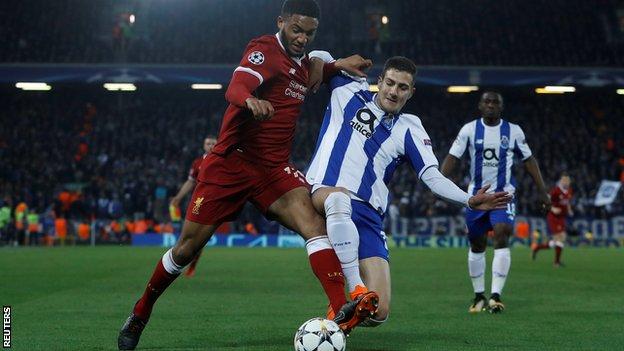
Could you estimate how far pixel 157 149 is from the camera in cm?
3406

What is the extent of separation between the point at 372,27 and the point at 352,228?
106 feet

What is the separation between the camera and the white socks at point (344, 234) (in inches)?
241

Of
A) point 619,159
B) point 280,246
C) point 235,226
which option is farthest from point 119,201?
point 619,159

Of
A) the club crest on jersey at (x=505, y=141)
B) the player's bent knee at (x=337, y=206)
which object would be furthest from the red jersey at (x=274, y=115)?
the club crest on jersey at (x=505, y=141)

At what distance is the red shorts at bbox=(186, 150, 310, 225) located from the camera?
6.29 m

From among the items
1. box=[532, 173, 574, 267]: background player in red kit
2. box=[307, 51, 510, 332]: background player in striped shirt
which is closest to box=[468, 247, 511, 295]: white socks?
box=[307, 51, 510, 332]: background player in striped shirt

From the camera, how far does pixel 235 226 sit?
2945 cm

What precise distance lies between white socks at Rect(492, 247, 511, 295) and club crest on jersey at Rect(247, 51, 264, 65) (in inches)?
166

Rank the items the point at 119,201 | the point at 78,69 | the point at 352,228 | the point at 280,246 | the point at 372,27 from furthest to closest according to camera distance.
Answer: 1. the point at 372,27
2. the point at 78,69
3. the point at 119,201
4. the point at 280,246
5. the point at 352,228

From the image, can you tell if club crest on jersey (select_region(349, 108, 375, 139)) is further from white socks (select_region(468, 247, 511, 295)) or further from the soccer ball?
white socks (select_region(468, 247, 511, 295))

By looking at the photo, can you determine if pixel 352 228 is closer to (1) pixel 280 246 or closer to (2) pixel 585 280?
(2) pixel 585 280

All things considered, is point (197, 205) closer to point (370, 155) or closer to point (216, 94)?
point (370, 155)

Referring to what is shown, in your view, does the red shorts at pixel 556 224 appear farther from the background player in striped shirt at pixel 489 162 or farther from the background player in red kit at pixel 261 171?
the background player in red kit at pixel 261 171

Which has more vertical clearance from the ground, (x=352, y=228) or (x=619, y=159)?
(x=619, y=159)
